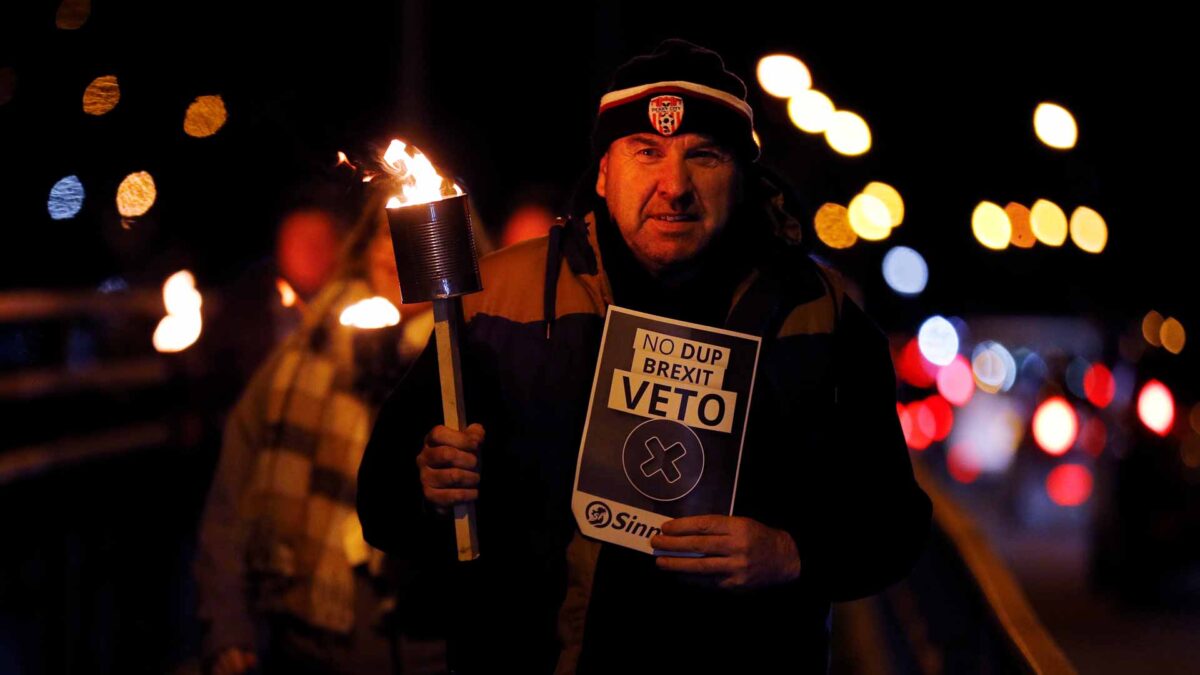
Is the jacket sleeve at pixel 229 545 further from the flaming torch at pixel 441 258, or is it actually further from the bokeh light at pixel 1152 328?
the bokeh light at pixel 1152 328

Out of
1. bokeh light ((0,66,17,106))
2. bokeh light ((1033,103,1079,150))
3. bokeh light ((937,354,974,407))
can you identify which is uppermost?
bokeh light ((1033,103,1079,150))

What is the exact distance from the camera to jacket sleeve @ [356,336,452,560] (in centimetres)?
298

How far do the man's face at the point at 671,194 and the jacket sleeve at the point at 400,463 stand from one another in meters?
0.53

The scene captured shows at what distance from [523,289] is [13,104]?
5489mm

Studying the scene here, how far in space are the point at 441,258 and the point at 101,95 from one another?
6.05 metres

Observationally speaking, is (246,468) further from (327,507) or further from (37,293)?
(37,293)

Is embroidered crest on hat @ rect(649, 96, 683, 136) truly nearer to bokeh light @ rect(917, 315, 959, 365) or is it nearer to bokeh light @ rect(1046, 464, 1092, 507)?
bokeh light @ rect(1046, 464, 1092, 507)

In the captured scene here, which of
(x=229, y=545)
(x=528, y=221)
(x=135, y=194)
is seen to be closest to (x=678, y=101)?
(x=229, y=545)

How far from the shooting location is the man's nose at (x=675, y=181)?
9.68 ft

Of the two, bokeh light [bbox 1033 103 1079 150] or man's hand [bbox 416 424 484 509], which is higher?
bokeh light [bbox 1033 103 1079 150]

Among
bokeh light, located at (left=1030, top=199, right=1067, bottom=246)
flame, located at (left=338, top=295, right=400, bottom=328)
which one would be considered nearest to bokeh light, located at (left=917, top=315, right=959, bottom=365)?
bokeh light, located at (left=1030, top=199, right=1067, bottom=246)

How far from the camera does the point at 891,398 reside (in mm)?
2982

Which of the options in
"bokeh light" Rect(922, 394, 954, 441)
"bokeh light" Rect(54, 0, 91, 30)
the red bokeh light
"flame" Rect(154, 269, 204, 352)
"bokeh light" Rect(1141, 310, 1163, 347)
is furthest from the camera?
"bokeh light" Rect(922, 394, 954, 441)

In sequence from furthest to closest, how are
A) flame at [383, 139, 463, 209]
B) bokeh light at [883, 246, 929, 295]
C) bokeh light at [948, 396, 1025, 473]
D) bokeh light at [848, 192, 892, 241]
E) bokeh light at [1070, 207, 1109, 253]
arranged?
bokeh light at [883, 246, 929, 295], bokeh light at [948, 396, 1025, 473], bokeh light at [848, 192, 892, 241], bokeh light at [1070, 207, 1109, 253], flame at [383, 139, 463, 209]
